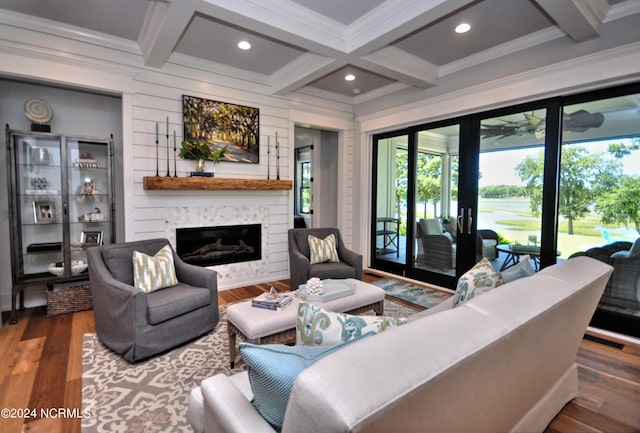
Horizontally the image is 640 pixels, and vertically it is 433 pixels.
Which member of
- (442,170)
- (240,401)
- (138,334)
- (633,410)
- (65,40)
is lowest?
(633,410)

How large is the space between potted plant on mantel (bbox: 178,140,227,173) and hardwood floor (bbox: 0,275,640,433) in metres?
2.01

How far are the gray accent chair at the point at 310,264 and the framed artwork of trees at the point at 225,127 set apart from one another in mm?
1301

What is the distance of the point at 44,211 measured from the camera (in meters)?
3.42

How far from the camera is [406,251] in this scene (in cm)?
496

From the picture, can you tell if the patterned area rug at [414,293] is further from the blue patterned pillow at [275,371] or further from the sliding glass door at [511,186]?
the blue patterned pillow at [275,371]

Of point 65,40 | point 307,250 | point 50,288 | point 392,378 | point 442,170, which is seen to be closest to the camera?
point 392,378

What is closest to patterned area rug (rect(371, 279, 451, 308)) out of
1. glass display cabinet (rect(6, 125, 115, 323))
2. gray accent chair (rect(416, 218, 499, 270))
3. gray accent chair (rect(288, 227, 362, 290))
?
gray accent chair (rect(416, 218, 499, 270))

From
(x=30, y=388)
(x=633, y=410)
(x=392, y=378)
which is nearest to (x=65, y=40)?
(x=30, y=388)

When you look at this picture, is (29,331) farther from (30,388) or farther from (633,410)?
(633,410)

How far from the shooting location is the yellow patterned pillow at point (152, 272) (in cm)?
280

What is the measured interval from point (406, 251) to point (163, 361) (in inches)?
140

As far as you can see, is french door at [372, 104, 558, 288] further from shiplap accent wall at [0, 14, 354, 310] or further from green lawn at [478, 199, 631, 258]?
shiplap accent wall at [0, 14, 354, 310]

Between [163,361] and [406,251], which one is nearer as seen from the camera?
[163,361]

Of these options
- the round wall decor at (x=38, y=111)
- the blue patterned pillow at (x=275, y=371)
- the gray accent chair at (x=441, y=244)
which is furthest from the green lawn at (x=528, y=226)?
the round wall decor at (x=38, y=111)
